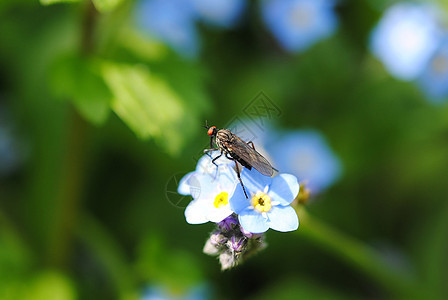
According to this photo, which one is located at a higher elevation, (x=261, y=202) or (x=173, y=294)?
(x=173, y=294)

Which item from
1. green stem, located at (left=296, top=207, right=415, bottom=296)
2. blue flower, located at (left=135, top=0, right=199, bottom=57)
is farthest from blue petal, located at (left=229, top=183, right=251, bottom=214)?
blue flower, located at (left=135, top=0, right=199, bottom=57)

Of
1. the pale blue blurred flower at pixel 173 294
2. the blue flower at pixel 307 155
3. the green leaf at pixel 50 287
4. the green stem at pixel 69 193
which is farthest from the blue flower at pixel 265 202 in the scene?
the blue flower at pixel 307 155

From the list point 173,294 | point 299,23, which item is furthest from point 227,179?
point 299,23

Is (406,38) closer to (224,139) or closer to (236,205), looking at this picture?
(224,139)

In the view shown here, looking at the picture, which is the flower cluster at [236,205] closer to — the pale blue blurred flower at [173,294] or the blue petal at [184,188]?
the blue petal at [184,188]

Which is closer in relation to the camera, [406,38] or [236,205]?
[236,205]

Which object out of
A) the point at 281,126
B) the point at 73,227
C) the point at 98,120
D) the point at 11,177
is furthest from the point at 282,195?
the point at 11,177

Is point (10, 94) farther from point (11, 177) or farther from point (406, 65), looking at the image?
point (406, 65)
